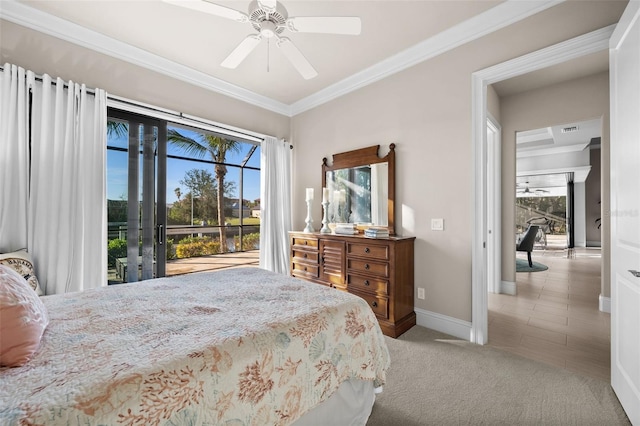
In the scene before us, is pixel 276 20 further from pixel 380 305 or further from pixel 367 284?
pixel 380 305

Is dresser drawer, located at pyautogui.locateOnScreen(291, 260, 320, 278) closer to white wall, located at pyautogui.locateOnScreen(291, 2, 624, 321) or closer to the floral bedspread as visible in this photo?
white wall, located at pyautogui.locateOnScreen(291, 2, 624, 321)

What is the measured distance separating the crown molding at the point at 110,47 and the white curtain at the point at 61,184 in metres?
0.44

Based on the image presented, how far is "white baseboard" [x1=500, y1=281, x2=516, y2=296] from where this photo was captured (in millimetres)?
3918

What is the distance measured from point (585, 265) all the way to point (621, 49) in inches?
243

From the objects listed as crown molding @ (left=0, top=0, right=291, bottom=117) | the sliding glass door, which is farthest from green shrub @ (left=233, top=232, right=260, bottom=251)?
crown molding @ (left=0, top=0, right=291, bottom=117)

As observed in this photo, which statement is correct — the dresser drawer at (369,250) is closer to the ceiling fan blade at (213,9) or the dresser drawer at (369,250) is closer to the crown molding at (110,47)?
the ceiling fan blade at (213,9)

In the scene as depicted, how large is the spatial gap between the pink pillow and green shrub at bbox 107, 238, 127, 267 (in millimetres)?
1888

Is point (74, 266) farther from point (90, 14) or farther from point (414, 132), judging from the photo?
point (414, 132)

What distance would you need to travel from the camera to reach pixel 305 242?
3.54m

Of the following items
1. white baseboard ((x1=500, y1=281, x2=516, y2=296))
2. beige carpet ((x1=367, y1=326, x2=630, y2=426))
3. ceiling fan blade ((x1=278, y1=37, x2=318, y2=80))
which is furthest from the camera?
white baseboard ((x1=500, y1=281, x2=516, y2=296))

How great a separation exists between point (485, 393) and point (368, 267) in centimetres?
133

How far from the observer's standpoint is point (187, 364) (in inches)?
35.3

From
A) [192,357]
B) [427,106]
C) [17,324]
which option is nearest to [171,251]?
[17,324]

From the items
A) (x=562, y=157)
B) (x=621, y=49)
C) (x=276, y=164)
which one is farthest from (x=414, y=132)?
(x=562, y=157)
